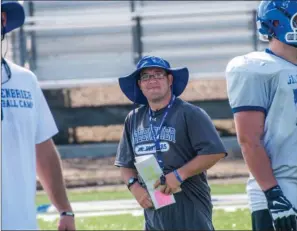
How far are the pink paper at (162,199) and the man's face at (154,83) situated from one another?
519 mm

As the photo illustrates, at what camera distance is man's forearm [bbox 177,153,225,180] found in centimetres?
543

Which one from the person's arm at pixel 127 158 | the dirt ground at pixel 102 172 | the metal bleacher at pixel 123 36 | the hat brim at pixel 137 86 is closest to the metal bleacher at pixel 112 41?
the metal bleacher at pixel 123 36

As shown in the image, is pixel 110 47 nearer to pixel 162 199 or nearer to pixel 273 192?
pixel 162 199

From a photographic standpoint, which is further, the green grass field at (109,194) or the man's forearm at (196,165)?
the green grass field at (109,194)

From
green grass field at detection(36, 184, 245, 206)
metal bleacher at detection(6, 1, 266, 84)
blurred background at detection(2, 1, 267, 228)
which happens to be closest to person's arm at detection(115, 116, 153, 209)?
green grass field at detection(36, 184, 245, 206)

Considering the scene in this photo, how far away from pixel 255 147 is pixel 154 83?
0.93 metres

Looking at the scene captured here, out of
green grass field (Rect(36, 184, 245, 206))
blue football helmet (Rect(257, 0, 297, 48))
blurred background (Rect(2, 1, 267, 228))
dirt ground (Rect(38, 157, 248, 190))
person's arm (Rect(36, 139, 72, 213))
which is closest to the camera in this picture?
blue football helmet (Rect(257, 0, 297, 48))

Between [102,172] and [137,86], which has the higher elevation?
[137,86]

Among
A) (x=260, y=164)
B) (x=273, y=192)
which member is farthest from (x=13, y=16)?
(x=273, y=192)

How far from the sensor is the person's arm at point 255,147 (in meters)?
4.88

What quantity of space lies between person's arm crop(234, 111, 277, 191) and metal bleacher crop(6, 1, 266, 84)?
494 inches

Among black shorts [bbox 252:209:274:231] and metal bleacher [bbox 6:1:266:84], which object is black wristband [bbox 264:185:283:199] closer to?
black shorts [bbox 252:209:274:231]

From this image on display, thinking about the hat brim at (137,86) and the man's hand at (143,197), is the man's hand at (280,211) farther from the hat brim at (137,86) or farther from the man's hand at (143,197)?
the hat brim at (137,86)

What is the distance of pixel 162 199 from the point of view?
5.45 metres
